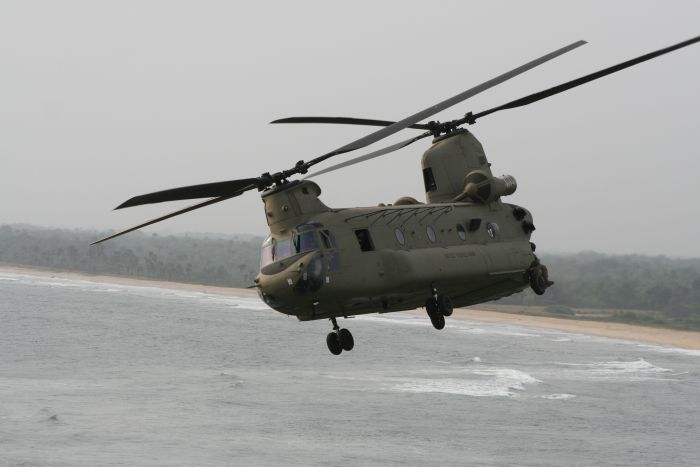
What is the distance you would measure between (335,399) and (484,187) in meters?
71.0

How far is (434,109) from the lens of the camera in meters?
19.4

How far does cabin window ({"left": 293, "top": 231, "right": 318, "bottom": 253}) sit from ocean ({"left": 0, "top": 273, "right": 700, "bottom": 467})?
54.9 meters

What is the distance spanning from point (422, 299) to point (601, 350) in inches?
4303

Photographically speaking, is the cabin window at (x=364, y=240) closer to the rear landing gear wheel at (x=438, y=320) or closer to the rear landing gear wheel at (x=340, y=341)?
the rear landing gear wheel at (x=340, y=341)

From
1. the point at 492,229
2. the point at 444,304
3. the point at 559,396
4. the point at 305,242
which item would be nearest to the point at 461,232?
the point at 492,229

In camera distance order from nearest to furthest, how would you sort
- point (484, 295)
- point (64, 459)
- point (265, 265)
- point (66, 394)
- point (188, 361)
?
point (265, 265) < point (484, 295) < point (64, 459) < point (66, 394) < point (188, 361)

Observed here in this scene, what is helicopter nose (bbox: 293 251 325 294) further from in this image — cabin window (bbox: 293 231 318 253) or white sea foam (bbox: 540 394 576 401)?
white sea foam (bbox: 540 394 576 401)

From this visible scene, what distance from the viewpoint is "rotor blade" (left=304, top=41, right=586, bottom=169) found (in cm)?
1697

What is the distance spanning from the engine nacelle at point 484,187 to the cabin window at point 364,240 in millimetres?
5299

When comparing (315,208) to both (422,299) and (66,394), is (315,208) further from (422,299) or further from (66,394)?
(66,394)

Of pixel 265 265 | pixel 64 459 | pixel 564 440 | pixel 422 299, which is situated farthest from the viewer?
pixel 564 440

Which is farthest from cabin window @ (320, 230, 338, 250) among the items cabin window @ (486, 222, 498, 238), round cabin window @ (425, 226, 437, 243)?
cabin window @ (486, 222, 498, 238)

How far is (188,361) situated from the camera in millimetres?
115250

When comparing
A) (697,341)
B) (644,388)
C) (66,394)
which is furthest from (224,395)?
(697,341)
